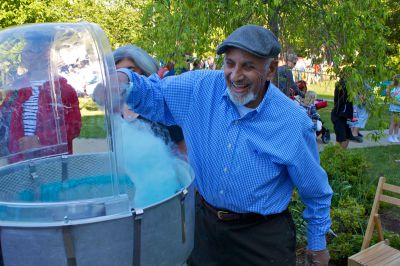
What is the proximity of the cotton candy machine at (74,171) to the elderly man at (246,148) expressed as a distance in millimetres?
308

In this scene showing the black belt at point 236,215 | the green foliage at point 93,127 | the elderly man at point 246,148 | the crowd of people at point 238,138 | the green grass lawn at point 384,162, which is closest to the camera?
the green foliage at point 93,127

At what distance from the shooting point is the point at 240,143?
1.98 m

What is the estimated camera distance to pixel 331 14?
10.2 feet

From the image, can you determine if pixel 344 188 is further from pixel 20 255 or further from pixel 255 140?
pixel 20 255

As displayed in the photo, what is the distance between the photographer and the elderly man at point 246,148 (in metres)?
1.95

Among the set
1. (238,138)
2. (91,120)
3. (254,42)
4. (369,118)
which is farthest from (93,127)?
(369,118)

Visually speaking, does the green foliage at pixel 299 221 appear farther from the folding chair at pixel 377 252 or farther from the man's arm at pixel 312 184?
the man's arm at pixel 312 184

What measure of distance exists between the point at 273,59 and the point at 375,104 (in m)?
1.76

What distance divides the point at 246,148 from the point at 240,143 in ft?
0.12

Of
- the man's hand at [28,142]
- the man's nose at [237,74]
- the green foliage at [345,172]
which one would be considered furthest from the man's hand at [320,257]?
the green foliage at [345,172]

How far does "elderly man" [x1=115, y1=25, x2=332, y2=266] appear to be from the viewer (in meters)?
1.95

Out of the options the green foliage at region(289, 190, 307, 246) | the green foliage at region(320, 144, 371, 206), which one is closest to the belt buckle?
the green foliage at region(289, 190, 307, 246)

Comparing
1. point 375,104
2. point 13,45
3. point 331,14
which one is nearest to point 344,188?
point 375,104

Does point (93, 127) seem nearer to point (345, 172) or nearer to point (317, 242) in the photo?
point (317, 242)
